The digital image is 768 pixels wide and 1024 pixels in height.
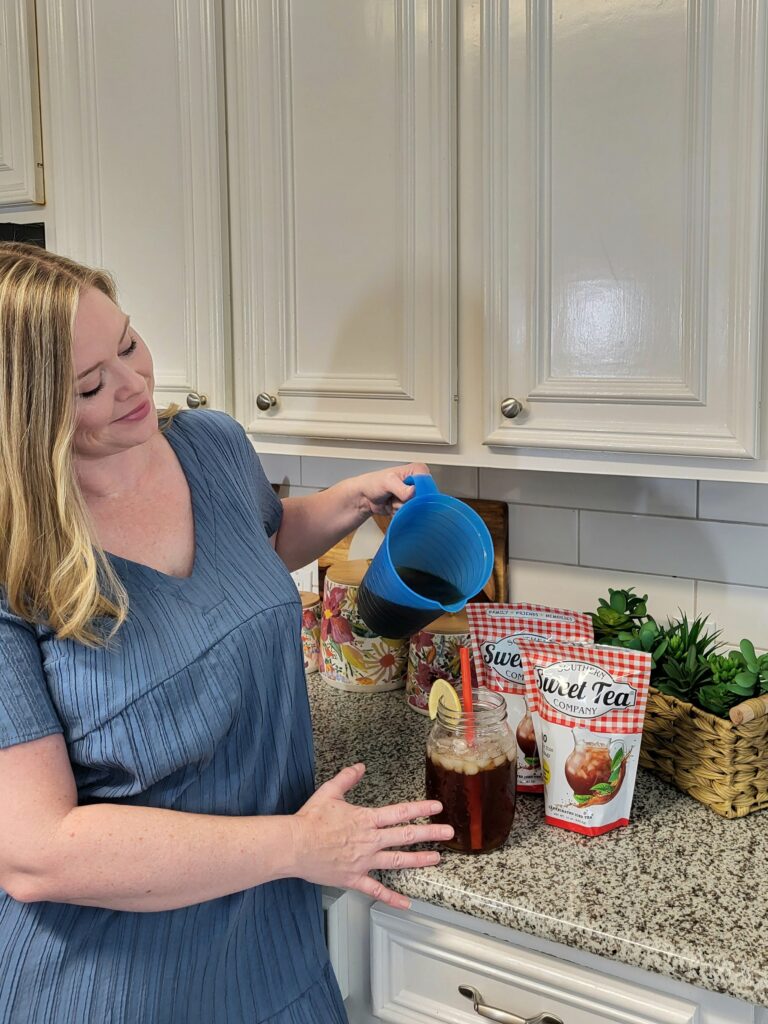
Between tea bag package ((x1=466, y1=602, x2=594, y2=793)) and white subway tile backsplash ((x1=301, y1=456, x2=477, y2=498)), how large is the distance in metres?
0.38

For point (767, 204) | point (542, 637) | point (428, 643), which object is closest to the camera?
point (767, 204)

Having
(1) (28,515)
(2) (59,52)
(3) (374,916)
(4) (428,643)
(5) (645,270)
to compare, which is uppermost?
(2) (59,52)

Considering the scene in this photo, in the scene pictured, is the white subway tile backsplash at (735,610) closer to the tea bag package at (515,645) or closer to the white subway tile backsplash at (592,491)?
the white subway tile backsplash at (592,491)

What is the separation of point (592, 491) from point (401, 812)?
27.9 inches

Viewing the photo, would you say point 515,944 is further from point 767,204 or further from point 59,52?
point 59,52

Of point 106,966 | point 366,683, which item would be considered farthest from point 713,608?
point 106,966

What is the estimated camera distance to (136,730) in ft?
3.08

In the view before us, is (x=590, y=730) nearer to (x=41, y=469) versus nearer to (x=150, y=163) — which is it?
(x=41, y=469)

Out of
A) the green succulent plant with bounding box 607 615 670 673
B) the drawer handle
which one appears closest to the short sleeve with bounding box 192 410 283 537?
the green succulent plant with bounding box 607 615 670 673

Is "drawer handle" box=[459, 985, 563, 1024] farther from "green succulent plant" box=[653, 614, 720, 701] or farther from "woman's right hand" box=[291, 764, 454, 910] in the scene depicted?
"green succulent plant" box=[653, 614, 720, 701]

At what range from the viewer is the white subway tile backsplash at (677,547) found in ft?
4.61

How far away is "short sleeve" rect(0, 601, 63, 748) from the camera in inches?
34.3

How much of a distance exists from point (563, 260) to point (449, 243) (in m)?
0.16

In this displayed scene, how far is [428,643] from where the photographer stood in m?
1.44
